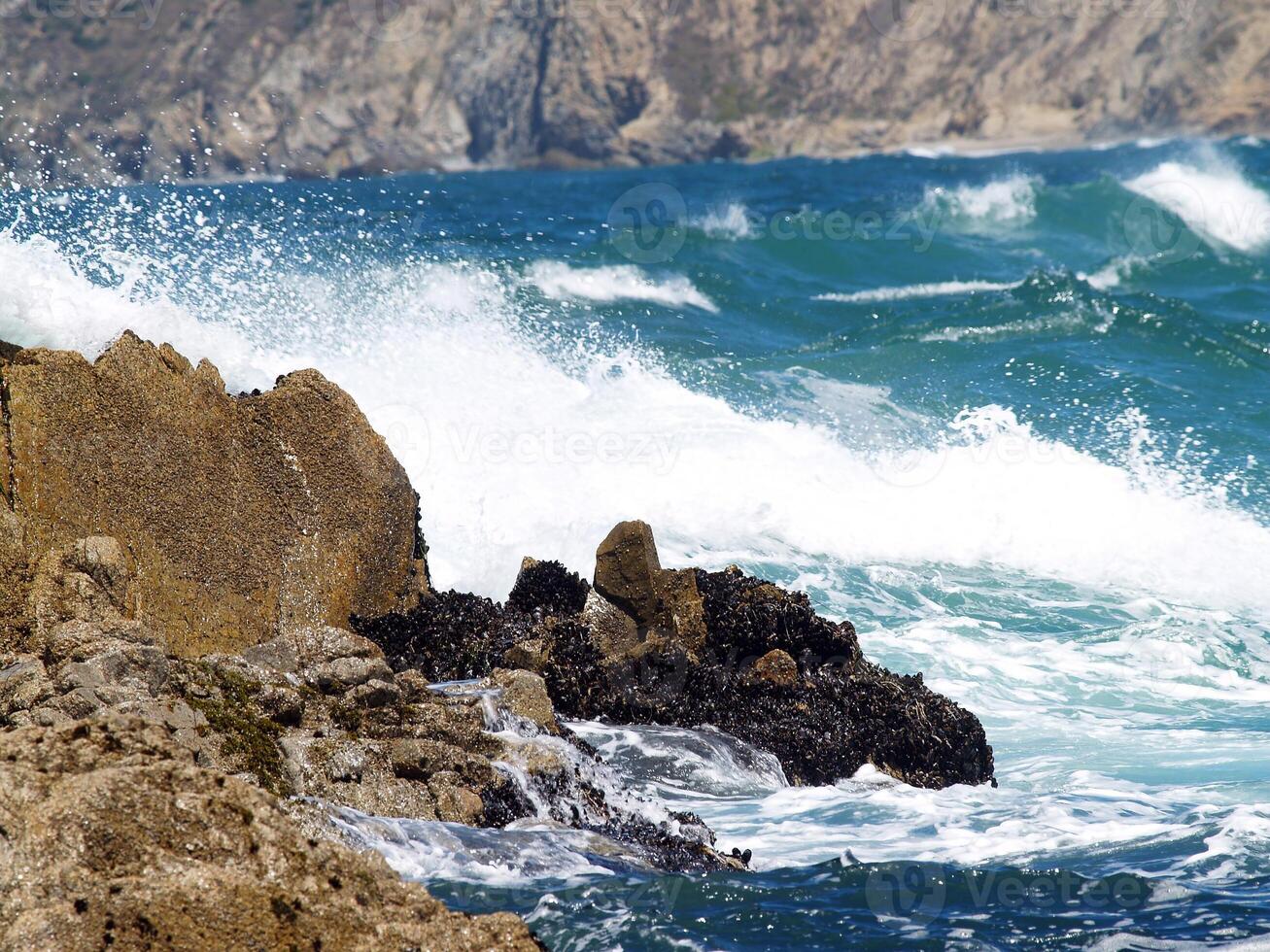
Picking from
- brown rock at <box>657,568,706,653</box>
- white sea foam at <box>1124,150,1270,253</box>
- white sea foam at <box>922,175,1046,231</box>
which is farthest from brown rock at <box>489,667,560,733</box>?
white sea foam at <box>922,175,1046,231</box>

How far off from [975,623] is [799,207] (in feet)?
95.1

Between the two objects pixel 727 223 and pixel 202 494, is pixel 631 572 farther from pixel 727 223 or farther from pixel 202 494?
pixel 727 223

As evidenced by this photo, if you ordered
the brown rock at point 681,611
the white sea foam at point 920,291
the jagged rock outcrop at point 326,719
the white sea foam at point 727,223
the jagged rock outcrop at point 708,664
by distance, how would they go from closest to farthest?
the jagged rock outcrop at point 326,719 < the jagged rock outcrop at point 708,664 < the brown rock at point 681,611 < the white sea foam at point 920,291 < the white sea foam at point 727,223

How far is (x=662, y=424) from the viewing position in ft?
47.1

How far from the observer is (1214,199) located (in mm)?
36688

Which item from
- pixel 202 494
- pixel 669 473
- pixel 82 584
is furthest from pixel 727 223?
pixel 82 584

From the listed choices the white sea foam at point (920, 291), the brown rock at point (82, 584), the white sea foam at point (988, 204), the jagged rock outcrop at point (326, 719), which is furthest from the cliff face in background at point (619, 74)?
the jagged rock outcrop at point (326, 719)

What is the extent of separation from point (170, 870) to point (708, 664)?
4.45 metres

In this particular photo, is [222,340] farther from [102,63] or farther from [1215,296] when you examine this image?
[102,63]

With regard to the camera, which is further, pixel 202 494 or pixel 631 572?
pixel 631 572

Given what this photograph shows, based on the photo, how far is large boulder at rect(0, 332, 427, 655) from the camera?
6895 mm

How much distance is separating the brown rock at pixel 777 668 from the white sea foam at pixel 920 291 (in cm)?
1664

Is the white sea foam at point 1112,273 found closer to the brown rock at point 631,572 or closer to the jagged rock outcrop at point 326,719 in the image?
the brown rock at point 631,572

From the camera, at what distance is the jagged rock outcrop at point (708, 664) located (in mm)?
7496
